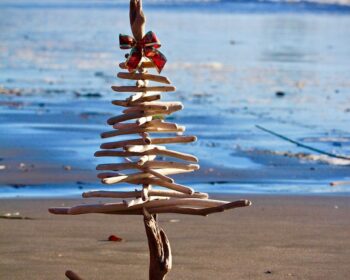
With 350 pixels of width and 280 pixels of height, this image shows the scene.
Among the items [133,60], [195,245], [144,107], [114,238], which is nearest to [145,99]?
[144,107]

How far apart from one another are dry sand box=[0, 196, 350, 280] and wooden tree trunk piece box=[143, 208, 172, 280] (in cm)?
164

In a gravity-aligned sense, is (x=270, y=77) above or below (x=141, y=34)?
below

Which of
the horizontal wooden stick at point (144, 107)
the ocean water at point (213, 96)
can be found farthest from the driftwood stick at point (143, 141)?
the ocean water at point (213, 96)

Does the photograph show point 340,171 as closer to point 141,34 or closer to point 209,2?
point 141,34

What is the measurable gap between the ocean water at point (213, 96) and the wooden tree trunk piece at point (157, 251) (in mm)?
5306

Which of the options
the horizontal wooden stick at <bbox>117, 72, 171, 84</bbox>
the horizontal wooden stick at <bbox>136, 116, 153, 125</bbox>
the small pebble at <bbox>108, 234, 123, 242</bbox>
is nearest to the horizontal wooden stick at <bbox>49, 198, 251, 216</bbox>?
the horizontal wooden stick at <bbox>136, 116, 153, 125</bbox>

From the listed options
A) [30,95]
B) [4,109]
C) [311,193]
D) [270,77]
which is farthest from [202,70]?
[311,193]

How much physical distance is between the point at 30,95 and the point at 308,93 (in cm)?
457

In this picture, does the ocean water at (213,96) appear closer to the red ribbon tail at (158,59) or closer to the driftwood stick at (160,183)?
the driftwood stick at (160,183)

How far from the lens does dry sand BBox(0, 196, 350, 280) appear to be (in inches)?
217

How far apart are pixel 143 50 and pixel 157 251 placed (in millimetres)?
685

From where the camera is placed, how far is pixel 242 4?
56.2m

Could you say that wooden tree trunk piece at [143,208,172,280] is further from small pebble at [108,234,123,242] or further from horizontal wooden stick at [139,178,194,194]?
small pebble at [108,234,123,242]

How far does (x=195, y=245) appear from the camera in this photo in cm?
630
